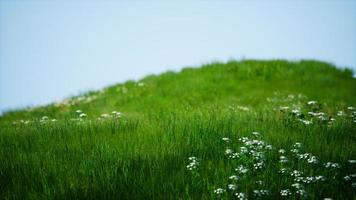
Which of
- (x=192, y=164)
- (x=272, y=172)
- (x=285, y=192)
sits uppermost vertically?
(x=192, y=164)

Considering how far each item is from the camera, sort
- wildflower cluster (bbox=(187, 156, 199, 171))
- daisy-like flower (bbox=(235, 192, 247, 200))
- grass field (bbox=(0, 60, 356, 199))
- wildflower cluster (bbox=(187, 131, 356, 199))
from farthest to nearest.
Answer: wildflower cluster (bbox=(187, 156, 199, 171)), grass field (bbox=(0, 60, 356, 199)), wildflower cluster (bbox=(187, 131, 356, 199)), daisy-like flower (bbox=(235, 192, 247, 200))

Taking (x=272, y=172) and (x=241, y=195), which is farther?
(x=272, y=172)

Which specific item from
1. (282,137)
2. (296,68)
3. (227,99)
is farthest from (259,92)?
(282,137)

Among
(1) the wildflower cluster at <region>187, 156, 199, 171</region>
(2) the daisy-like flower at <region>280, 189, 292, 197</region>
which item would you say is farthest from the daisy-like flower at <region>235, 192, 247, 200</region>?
(1) the wildflower cluster at <region>187, 156, 199, 171</region>

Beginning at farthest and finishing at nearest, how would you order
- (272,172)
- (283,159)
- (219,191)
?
(283,159) → (272,172) → (219,191)

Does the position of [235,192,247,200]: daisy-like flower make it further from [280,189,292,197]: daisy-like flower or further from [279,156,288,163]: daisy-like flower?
[279,156,288,163]: daisy-like flower

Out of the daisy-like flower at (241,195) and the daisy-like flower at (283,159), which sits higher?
the daisy-like flower at (283,159)

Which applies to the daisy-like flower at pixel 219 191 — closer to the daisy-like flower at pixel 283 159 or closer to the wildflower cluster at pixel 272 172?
the wildflower cluster at pixel 272 172

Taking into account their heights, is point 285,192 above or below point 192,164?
below

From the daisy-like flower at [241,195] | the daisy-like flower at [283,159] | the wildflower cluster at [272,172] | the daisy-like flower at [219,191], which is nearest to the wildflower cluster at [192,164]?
the wildflower cluster at [272,172]

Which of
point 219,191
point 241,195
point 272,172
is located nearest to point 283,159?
point 272,172

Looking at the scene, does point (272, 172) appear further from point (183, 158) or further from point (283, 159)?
point (183, 158)

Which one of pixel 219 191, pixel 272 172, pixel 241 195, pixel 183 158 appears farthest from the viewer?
pixel 183 158

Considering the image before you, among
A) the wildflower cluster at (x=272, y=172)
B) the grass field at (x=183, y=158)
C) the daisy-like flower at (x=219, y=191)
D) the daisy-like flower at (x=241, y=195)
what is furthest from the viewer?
the grass field at (x=183, y=158)
